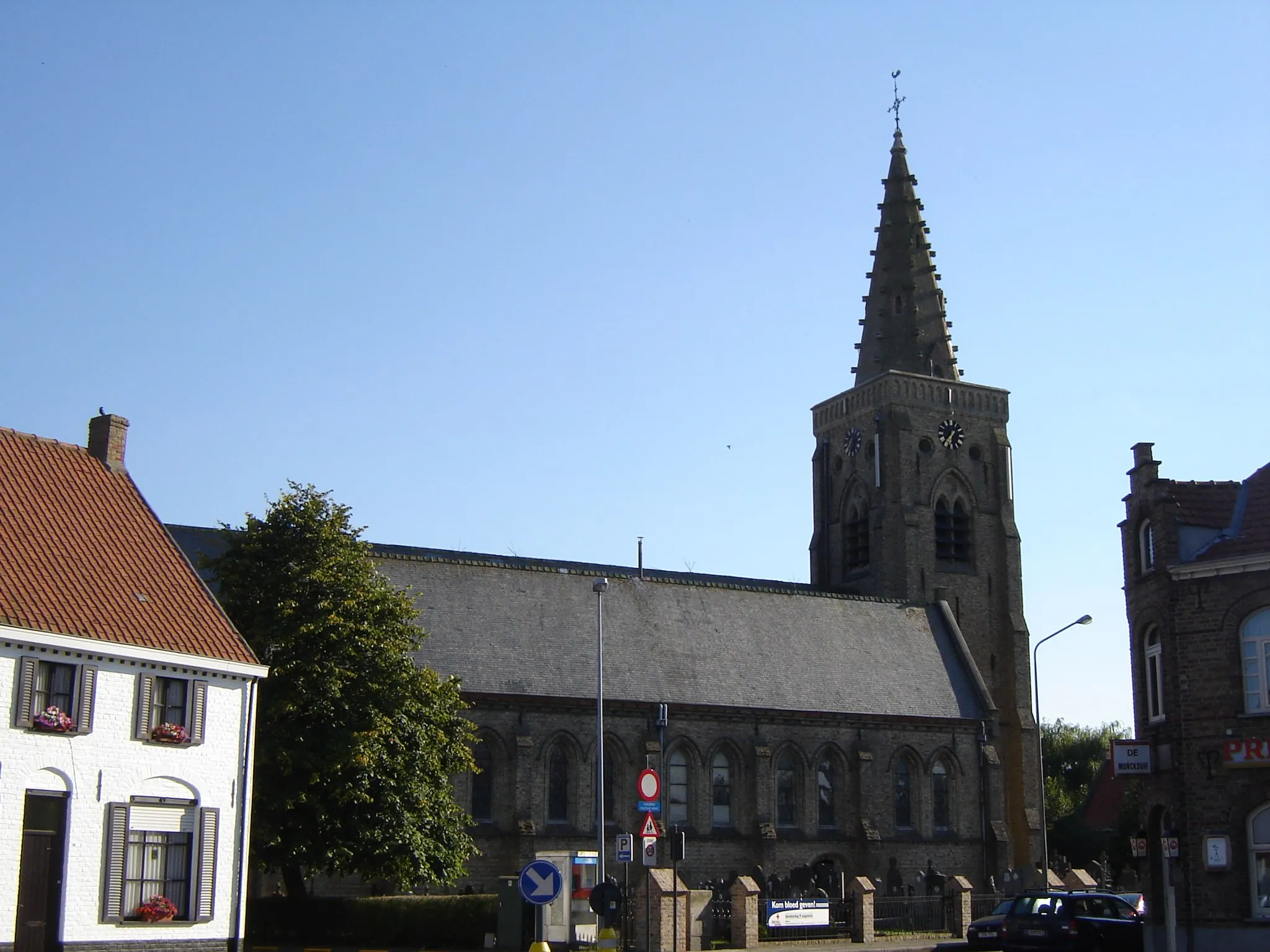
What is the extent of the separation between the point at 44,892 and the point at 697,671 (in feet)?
112

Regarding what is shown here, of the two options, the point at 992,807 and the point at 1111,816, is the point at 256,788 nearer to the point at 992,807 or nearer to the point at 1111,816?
the point at 992,807

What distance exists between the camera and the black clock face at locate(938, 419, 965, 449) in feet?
234

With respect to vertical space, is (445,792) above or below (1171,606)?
below

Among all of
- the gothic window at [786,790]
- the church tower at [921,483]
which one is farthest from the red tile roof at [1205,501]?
the church tower at [921,483]

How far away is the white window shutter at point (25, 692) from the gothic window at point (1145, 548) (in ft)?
78.4

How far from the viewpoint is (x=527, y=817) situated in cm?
5250

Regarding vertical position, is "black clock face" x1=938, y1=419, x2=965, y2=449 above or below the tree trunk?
above

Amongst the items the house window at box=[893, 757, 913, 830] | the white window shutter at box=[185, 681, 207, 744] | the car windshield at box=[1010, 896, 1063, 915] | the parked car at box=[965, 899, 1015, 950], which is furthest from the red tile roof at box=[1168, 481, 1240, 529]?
the house window at box=[893, 757, 913, 830]

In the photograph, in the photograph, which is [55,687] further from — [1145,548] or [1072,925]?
[1145,548]

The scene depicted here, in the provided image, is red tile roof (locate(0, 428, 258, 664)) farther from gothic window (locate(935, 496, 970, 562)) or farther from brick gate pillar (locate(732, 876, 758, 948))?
gothic window (locate(935, 496, 970, 562))

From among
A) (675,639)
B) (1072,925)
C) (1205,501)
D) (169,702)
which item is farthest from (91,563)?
(675,639)

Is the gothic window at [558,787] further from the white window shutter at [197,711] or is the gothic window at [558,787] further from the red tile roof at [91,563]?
the white window shutter at [197,711]

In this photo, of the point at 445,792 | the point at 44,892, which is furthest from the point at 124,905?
the point at 445,792

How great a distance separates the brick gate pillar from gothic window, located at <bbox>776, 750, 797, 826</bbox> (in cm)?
1613
